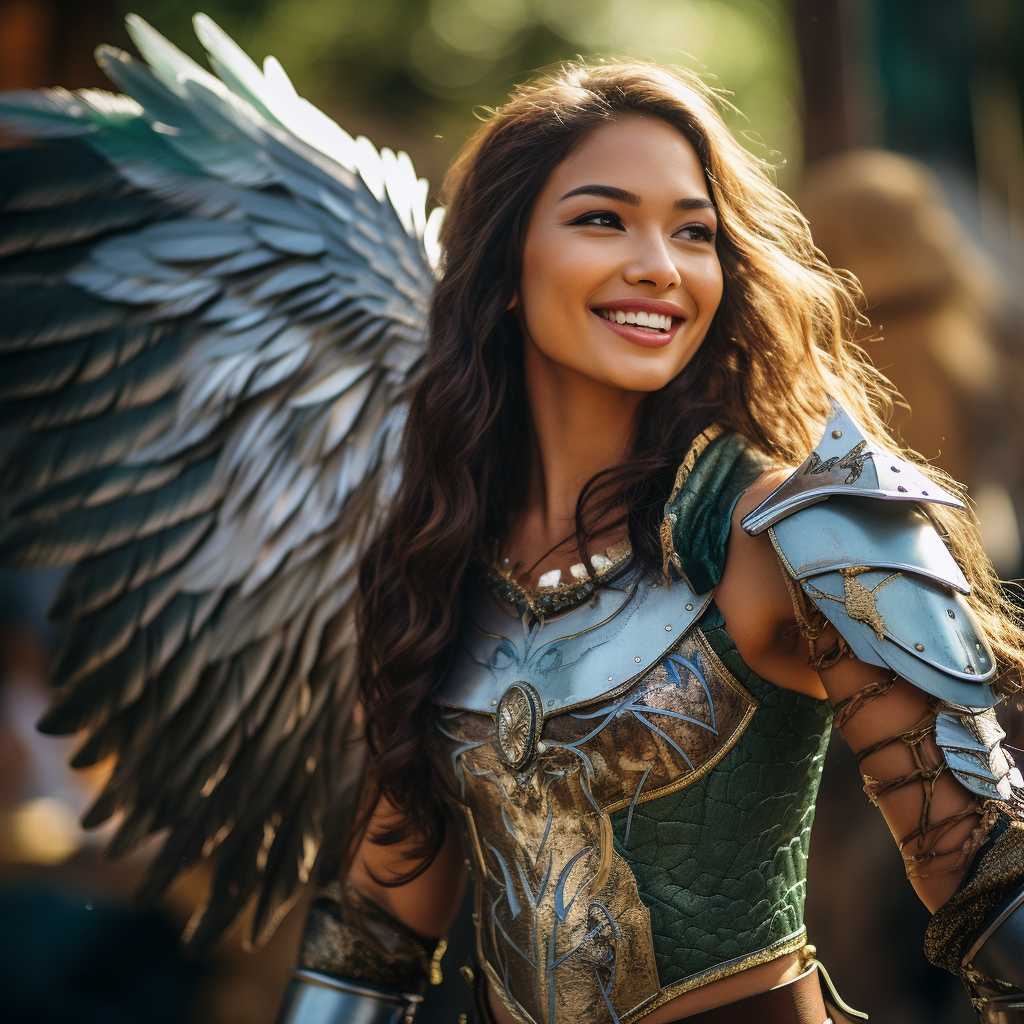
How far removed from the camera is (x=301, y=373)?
2.13m

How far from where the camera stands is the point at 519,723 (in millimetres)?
1501

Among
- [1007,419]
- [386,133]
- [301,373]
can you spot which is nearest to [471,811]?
[301,373]

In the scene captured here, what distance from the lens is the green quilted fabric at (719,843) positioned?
1.44m

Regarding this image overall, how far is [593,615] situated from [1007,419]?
345cm

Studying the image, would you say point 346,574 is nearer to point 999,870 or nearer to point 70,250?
point 70,250

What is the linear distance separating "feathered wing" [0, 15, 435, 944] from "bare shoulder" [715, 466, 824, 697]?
863 millimetres

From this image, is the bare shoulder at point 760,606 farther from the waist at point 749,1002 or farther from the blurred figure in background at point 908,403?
the blurred figure in background at point 908,403

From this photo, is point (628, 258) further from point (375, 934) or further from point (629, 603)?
point (375, 934)

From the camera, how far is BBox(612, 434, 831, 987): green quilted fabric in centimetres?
144

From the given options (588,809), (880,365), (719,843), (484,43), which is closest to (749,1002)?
(719,843)

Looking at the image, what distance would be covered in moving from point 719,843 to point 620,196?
912 mm

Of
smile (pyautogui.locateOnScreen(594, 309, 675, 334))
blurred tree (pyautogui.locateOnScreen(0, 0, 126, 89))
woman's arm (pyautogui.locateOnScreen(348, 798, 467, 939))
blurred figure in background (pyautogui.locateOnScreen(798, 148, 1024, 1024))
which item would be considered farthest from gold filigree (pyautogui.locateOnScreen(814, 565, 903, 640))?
blurred tree (pyautogui.locateOnScreen(0, 0, 126, 89))

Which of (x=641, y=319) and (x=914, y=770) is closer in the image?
(x=914, y=770)

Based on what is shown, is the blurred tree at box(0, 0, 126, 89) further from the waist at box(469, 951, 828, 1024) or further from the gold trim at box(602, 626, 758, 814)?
the waist at box(469, 951, 828, 1024)
